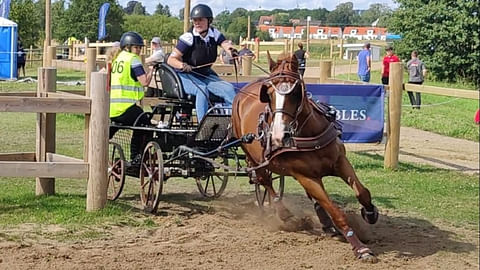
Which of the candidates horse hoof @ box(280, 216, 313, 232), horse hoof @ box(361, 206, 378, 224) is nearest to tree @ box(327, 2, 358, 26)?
horse hoof @ box(280, 216, 313, 232)

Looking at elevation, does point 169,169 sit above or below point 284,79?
below

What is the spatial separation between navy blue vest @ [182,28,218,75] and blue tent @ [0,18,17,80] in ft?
73.7

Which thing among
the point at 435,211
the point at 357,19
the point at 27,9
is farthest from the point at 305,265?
the point at 357,19

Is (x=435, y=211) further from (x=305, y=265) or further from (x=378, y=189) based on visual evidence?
(x=305, y=265)

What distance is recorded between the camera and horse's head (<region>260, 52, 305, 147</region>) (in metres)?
6.84

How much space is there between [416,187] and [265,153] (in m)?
4.63

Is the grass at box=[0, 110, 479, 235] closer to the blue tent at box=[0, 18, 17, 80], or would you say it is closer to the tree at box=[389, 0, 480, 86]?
the blue tent at box=[0, 18, 17, 80]

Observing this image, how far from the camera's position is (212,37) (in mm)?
9383

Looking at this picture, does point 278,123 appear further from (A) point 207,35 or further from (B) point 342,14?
(B) point 342,14

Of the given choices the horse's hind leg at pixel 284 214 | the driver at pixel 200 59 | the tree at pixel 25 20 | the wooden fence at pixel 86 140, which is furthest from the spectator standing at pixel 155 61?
the tree at pixel 25 20

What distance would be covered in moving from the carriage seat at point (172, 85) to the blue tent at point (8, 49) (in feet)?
73.4

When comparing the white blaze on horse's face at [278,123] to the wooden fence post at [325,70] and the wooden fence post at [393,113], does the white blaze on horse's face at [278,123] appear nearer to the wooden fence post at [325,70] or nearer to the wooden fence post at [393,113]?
the wooden fence post at [393,113]

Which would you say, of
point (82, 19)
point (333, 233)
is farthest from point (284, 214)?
point (82, 19)

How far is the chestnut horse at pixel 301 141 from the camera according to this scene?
6.91 meters
